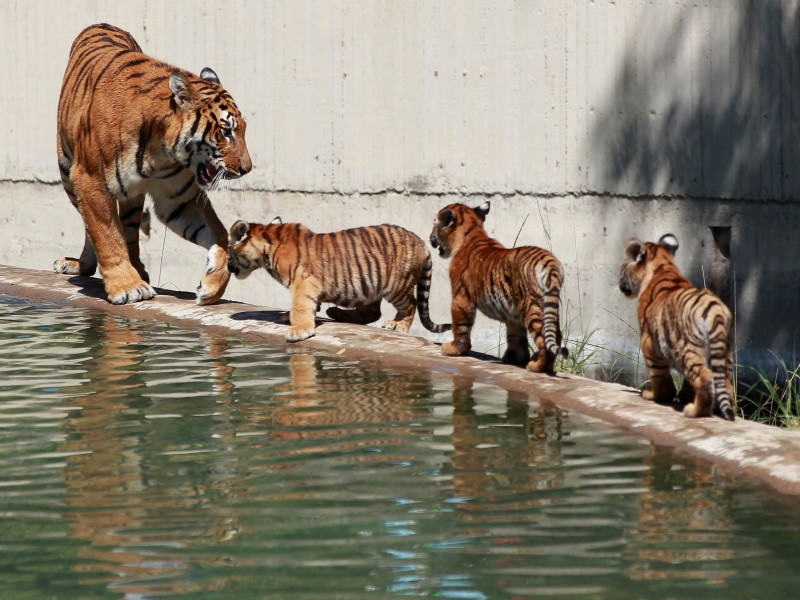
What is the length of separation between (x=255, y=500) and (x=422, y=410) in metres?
1.26

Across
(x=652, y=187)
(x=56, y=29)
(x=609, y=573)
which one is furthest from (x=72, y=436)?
(x=56, y=29)

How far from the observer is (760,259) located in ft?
24.9

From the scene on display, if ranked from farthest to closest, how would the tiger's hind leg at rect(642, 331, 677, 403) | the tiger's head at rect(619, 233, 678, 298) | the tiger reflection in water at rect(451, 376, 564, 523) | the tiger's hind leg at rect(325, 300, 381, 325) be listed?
the tiger's hind leg at rect(325, 300, 381, 325) < the tiger's head at rect(619, 233, 678, 298) < the tiger's hind leg at rect(642, 331, 677, 403) < the tiger reflection in water at rect(451, 376, 564, 523)

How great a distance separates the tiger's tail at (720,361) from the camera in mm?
4645

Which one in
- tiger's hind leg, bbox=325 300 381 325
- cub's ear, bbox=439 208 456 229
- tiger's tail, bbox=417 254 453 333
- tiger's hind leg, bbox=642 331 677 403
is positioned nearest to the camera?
tiger's hind leg, bbox=642 331 677 403

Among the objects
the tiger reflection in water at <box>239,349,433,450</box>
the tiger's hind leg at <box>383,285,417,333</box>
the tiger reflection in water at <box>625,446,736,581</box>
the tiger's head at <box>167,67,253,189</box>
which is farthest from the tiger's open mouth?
the tiger reflection in water at <box>625,446,736,581</box>

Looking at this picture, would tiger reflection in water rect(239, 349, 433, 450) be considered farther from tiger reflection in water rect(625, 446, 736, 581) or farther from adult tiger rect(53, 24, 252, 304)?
Result: adult tiger rect(53, 24, 252, 304)

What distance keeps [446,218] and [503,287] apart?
0.68 metres

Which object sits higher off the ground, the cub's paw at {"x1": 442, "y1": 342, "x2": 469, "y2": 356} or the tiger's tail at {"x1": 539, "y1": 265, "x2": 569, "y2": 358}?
the tiger's tail at {"x1": 539, "y1": 265, "x2": 569, "y2": 358}

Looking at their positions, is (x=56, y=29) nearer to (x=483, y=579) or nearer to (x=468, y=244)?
(x=468, y=244)

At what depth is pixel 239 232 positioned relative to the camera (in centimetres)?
677

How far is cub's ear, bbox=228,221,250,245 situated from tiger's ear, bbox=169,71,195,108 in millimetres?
866

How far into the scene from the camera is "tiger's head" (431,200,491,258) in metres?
6.32

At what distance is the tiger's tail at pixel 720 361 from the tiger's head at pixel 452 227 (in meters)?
1.87
